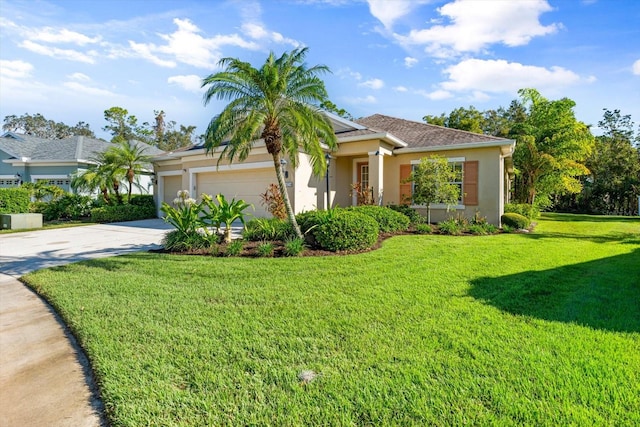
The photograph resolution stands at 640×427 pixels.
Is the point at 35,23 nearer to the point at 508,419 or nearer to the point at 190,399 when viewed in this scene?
the point at 190,399

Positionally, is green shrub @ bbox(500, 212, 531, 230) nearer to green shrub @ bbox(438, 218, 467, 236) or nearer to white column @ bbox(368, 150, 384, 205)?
green shrub @ bbox(438, 218, 467, 236)

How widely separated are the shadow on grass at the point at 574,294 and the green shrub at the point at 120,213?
58.7 feet

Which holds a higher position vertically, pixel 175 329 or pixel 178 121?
pixel 178 121

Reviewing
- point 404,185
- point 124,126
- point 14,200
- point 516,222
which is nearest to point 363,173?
point 404,185

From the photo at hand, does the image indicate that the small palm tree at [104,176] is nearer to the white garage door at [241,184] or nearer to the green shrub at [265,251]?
the white garage door at [241,184]

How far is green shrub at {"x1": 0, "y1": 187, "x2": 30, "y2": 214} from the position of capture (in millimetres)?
15781

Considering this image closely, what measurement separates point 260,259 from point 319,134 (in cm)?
496

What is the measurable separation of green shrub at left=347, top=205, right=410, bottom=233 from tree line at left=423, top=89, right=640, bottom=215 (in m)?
13.5

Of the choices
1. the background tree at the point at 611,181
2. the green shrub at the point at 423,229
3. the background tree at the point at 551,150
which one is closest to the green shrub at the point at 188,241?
the green shrub at the point at 423,229

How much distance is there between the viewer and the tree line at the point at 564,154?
20.2 metres


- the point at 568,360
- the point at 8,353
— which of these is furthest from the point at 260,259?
the point at 568,360

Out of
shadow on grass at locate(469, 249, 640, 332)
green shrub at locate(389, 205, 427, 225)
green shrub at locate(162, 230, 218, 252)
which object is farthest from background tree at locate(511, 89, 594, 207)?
green shrub at locate(162, 230, 218, 252)

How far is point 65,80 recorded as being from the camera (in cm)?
1370

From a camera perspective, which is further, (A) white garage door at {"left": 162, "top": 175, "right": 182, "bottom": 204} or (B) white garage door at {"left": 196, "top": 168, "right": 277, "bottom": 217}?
(A) white garage door at {"left": 162, "top": 175, "right": 182, "bottom": 204}
